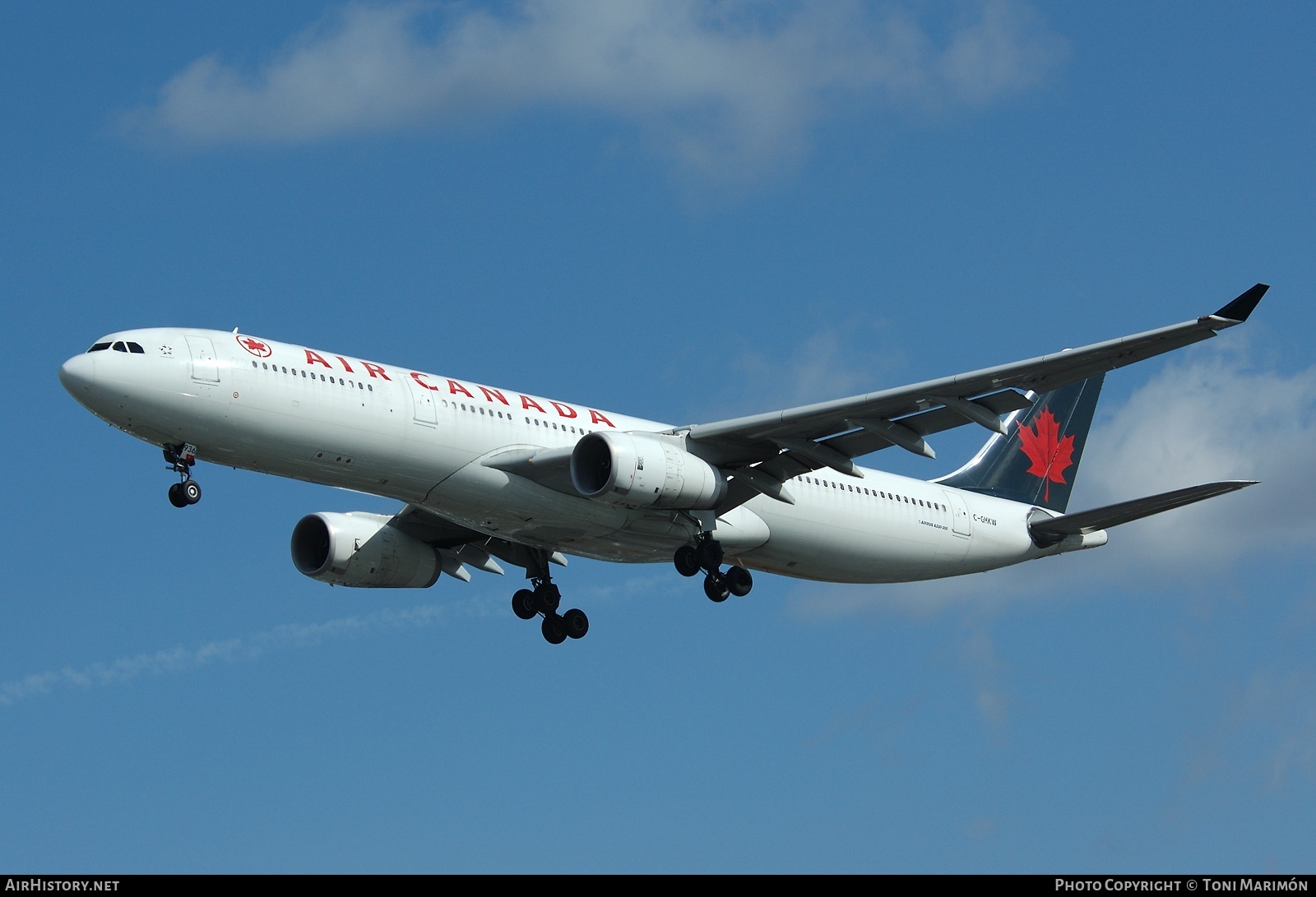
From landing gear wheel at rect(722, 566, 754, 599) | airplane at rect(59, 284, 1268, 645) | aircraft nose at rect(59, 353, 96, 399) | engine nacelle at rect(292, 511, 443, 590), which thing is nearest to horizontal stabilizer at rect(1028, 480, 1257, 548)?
airplane at rect(59, 284, 1268, 645)

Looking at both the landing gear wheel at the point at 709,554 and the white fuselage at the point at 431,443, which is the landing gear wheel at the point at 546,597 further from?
the landing gear wheel at the point at 709,554

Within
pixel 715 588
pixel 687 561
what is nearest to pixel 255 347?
pixel 687 561

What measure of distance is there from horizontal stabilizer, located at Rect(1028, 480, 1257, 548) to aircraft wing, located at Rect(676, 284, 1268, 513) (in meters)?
4.14

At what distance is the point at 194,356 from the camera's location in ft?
103

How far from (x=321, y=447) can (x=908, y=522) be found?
50.2 ft

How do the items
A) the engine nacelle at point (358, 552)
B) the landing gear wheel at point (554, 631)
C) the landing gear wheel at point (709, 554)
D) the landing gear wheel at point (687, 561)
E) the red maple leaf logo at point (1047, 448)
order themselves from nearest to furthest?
1. the landing gear wheel at point (709, 554)
2. the landing gear wheel at point (687, 561)
3. the engine nacelle at point (358, 552)
4. the landing gear wheel at point (554, 631)
5. the red maple leaf logo at point (1047, 448)

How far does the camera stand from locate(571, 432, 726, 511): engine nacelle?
33.5 m

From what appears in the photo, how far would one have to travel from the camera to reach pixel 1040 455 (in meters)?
45.8

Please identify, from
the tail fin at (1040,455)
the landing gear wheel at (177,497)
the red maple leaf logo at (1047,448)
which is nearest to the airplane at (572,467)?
the landing gear wheel at (177,497)

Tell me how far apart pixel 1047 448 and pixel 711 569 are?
14.1 meters

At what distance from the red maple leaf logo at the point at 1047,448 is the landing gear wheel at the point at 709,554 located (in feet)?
42.3

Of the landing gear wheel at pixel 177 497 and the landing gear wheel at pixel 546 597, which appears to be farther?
the landing gear wheel at pixel 546 597

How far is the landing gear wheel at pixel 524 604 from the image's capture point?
4050 centimetres

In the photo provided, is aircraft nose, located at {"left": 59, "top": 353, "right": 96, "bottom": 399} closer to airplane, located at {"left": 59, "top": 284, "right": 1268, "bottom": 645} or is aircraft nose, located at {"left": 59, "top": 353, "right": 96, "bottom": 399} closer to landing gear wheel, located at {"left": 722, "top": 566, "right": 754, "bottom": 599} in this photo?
airplane, located at {"left": 59, "top": 284, "right": 1268, "bottom": 645}
